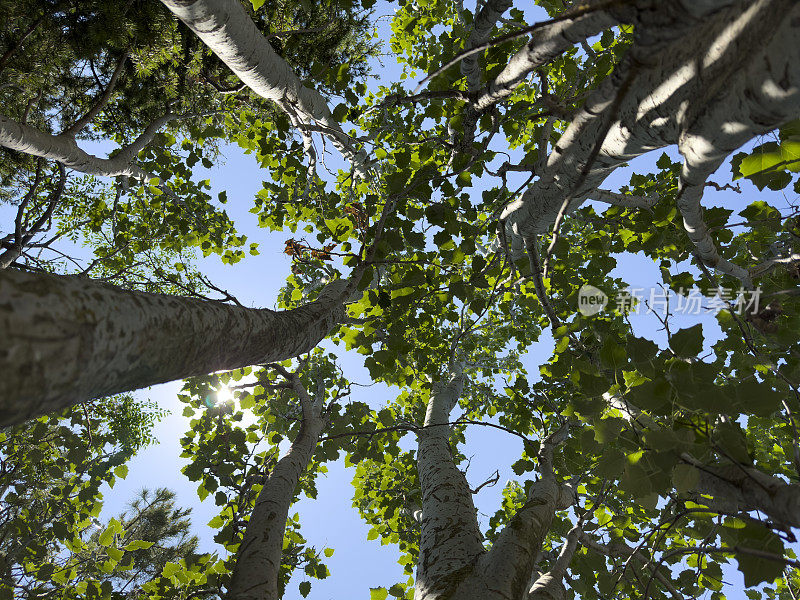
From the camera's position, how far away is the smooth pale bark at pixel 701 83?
0.80 m

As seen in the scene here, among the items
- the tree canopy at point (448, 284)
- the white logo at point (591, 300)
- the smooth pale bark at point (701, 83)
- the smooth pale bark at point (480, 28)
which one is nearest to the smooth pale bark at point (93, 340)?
the tree canopy at point (448, 284)

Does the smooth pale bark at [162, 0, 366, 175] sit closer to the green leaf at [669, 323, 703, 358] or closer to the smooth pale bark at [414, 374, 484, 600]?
the green leaf at [669, 323, 703, 358]

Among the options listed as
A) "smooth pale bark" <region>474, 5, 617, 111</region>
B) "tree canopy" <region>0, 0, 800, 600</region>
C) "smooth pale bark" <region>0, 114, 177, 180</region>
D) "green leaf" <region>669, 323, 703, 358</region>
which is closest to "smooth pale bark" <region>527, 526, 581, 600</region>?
"tree canopy" <region>0, 0, 800, 600</region>

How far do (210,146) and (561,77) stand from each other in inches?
208

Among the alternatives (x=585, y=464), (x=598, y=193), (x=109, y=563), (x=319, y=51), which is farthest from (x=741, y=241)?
(x=109, y=563)

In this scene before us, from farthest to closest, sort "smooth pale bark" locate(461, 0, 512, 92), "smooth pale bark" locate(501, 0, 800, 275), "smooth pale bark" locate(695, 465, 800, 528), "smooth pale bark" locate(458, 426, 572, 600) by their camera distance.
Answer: "smooth pale bark" locate(461, 0, 512, 92), "smooth pale bark" locate(458, 426, 572, 600), "smooth pale bark" locate(695, 465, 800, 528), "smooth pale bark" locate(501, 0, 800, 275)

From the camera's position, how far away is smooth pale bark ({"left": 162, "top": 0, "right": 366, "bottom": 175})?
6.35 ft

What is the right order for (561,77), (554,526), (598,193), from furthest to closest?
(561,77) → (554,526) → (598,193)

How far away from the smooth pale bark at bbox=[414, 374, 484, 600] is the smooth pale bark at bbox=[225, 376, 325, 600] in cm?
77

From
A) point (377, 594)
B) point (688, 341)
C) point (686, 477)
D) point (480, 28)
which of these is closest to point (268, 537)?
point (377, 594)

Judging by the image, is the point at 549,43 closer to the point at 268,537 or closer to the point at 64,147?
the point at 268,537

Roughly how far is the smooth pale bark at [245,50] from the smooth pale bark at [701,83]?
187 centimetres

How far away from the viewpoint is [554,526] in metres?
3.97

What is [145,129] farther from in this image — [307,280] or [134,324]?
[134,324]
